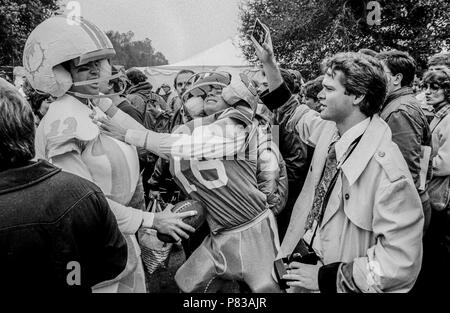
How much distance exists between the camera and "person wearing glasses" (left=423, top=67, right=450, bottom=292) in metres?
3.50

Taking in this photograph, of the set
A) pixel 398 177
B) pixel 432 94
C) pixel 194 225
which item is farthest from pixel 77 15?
pixel 432 94

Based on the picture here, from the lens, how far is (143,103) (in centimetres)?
543

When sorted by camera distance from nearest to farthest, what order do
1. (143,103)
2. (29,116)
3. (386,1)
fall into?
(29,116), (143,103), (386,1)

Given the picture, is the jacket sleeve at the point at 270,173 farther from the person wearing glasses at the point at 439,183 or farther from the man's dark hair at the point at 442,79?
the man's dark hair at the point at 442,79

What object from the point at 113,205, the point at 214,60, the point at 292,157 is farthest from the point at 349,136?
the point at 214,60

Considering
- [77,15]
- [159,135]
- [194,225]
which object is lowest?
[194,225]

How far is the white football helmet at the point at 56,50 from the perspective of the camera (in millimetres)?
1847

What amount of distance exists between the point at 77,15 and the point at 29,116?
2.67 feet

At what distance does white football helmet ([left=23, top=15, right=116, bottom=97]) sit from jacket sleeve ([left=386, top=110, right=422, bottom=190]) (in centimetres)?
236

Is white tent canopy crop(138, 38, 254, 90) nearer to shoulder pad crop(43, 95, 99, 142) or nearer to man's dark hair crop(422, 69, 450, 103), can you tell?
man's dark hair crop(422, 69, 450, 103)

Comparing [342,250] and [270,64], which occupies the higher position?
[270,64]

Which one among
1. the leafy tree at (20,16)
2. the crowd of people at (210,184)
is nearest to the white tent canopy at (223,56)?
the leafy tree at (20,16)

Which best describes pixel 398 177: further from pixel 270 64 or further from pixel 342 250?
pixel 270 64

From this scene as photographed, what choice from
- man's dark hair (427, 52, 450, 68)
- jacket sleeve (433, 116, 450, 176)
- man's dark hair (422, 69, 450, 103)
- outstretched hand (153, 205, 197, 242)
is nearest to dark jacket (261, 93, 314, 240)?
jacket sleeve (433, 116, 450, 176)
